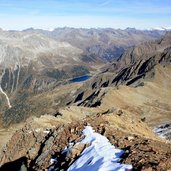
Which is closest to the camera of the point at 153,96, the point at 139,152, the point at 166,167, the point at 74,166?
the point at 166,167

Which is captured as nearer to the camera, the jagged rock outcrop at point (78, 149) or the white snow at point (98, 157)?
the white snow at point (98, 157)

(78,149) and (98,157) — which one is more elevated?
(98,157)

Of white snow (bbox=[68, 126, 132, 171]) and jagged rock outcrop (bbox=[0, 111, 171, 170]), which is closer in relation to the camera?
white snow (bbox=[68, 126, 132, 171])

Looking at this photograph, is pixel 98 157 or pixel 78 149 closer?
pixel 98 157

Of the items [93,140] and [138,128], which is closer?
[93,140]

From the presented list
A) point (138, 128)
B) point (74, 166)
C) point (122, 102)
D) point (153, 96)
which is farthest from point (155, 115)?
point (74, 166)

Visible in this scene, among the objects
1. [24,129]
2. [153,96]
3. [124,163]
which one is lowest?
[153,96]

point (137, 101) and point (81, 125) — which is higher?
point (81, 125)

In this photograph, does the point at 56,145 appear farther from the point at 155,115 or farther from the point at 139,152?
the point at 155,115
